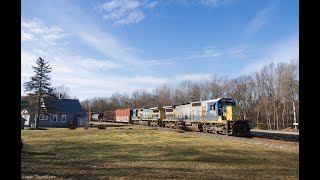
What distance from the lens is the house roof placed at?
161ft

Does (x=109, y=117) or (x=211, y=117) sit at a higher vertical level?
(x=211, y=117)

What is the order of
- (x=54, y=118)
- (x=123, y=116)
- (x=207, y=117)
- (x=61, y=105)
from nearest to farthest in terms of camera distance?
(x=207, y=117) < (x=54, y=118) < (x=61, y=105) < (x=123, y=116)

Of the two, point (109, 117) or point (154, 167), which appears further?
point (109, 117)

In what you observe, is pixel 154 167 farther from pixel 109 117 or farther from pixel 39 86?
pixel 109 117

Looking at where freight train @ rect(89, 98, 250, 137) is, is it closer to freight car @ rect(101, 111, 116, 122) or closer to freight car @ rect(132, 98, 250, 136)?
freight car @ rect(132, 98, 250, 136)

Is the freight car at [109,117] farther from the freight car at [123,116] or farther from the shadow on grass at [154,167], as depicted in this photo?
the shadow on grass at [154,167]

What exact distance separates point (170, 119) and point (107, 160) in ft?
99.8

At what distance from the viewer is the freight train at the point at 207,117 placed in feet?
87.6

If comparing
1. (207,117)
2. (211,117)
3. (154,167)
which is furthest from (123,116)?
(154,167)

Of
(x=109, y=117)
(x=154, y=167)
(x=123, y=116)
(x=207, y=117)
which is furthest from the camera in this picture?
(x=109, y=117)

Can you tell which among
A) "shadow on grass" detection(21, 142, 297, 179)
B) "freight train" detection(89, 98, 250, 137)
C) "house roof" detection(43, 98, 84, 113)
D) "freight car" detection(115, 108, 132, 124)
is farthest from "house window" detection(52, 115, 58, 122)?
"shadow on grass" detection(21, 142, 297, 179)

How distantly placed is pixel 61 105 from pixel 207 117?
120 ft

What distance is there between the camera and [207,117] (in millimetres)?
30500

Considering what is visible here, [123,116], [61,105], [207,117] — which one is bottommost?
[123,116]
